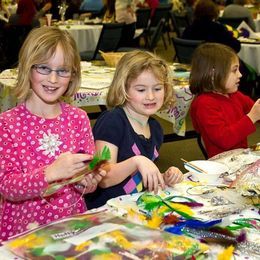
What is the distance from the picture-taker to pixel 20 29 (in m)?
7.45

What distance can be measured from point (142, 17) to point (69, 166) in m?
8.53

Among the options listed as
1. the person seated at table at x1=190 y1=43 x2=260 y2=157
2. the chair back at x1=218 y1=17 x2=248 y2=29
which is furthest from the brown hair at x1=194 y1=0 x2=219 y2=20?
the person seated at table at x1=190 y1=43 x2=260 y2=157

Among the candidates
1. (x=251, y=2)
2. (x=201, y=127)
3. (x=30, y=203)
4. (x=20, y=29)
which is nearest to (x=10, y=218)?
(x=30, y=203)

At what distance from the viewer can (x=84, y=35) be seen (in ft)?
24.3

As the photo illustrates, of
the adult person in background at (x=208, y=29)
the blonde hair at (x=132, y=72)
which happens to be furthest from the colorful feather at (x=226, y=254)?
the adult person in background at (x=208, y=29)

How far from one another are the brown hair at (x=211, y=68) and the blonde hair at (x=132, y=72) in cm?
67

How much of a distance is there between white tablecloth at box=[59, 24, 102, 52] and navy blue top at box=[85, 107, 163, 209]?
5.39 meters

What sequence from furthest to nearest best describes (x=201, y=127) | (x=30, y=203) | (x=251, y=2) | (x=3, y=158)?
1. (x=251, y=2)
2. (x=201, y=127)
3. (x=30, y=203)
4. (x=3, y=158)

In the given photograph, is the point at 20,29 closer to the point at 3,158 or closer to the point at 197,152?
the point at 197,152

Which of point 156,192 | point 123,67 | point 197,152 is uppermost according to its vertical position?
point 123,67

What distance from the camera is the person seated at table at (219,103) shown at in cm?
265

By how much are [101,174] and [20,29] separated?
6.10 meters

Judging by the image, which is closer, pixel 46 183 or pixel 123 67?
pixel 46 183

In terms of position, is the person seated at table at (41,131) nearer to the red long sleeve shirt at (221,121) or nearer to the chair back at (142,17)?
the red long sleeve shirt at (221,121)
